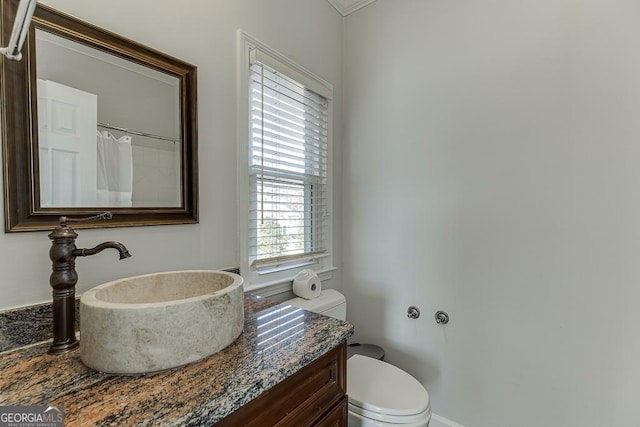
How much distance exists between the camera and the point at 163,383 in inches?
24.8

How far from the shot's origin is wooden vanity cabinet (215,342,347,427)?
2.17 feet

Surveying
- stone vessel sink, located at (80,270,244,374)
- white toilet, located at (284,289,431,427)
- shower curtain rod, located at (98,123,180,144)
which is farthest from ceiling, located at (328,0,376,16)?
stone vessel sink, located at (80,270,244,374)

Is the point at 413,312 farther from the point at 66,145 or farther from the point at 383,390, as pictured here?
the point at 66,145

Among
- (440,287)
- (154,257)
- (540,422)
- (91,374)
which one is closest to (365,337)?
(440,287)

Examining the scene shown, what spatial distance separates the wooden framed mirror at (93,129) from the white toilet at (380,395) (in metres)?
0.88

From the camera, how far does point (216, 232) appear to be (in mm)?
1282

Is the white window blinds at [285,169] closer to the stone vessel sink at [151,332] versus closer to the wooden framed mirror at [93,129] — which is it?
the wooden framed mirror at [93,129]

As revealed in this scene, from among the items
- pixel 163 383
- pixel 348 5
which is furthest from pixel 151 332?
pixel 348 5

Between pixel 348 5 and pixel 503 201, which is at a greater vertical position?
pixel 348 5

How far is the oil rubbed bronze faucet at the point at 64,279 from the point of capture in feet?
2.53

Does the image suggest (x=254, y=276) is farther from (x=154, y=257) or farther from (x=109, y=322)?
(x=109, y=322)

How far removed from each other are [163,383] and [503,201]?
1550mm

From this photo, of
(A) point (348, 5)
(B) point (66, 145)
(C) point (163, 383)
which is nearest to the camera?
(C) point (163, 383)

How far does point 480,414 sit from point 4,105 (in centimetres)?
227
